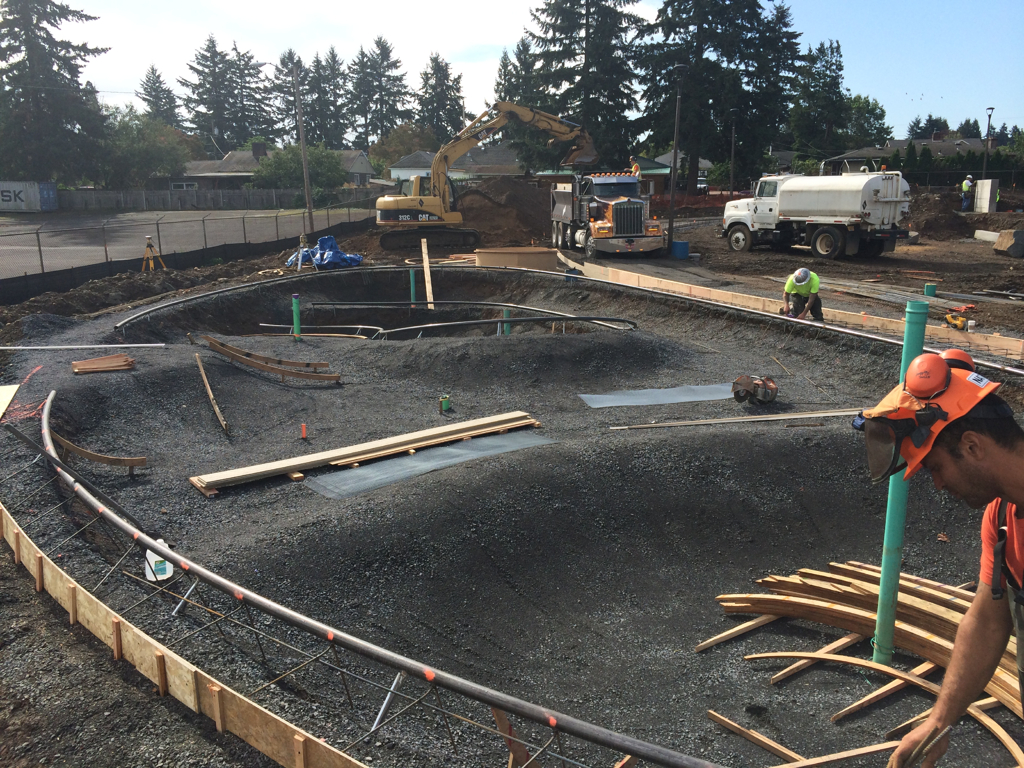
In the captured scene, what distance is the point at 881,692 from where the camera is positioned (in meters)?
5.14

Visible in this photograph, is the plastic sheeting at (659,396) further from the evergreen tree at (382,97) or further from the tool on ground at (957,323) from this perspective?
the evergreen tree at (382,97)

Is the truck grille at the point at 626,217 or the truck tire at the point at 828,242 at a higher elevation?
the truck grille at the point at 626,217

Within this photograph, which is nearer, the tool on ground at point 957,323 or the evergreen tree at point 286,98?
the tool on ground at point 957,323

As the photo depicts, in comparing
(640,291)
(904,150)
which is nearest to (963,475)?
(640,291)

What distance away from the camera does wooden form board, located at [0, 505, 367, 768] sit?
4340mm

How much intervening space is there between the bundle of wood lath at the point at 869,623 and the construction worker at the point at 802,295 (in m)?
9.08

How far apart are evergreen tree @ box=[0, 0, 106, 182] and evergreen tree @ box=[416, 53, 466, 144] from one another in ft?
172

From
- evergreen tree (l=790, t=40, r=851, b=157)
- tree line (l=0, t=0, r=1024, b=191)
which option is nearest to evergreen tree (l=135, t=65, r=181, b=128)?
tree line (l=0, t=0, r=1024, b=191)

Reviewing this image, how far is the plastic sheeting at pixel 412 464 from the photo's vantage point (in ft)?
29.4

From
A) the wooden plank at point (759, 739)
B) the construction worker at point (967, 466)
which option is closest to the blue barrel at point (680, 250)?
the wooden plank at point (759, 739)

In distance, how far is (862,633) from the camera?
596 cm

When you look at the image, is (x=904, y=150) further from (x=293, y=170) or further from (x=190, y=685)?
(x=190, y=685)

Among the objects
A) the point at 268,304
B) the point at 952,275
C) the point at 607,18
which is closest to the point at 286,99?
the point at 607,18

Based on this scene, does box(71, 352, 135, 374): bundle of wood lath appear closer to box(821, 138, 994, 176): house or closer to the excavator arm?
the excavator arm
